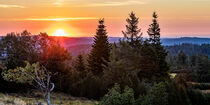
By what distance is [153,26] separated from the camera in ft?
126

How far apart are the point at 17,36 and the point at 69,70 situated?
10.2 meters

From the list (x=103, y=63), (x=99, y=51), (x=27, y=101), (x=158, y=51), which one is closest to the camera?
(x=27, y=101)

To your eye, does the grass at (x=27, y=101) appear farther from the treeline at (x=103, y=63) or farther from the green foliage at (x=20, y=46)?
the green foliage at (x=20, y=46)

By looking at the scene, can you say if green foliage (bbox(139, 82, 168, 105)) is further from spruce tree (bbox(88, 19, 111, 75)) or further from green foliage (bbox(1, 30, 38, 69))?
green foliage (bbox(1, 30, 38, 69))

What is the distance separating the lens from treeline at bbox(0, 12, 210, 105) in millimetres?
22609

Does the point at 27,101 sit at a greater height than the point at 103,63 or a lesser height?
lesser

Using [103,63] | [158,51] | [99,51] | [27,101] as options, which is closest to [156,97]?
[27,101]

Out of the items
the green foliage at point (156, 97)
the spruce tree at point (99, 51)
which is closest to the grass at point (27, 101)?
the green foliage at point (156, 97)

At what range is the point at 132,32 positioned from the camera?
3731 centimetres

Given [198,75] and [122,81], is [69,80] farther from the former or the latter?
[198,75]

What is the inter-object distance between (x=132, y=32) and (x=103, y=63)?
25.3 ft

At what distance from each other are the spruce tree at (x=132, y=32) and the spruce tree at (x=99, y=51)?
4021 millimetres

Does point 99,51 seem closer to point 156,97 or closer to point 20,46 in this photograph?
point 20,46

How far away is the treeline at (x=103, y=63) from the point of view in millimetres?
22609
